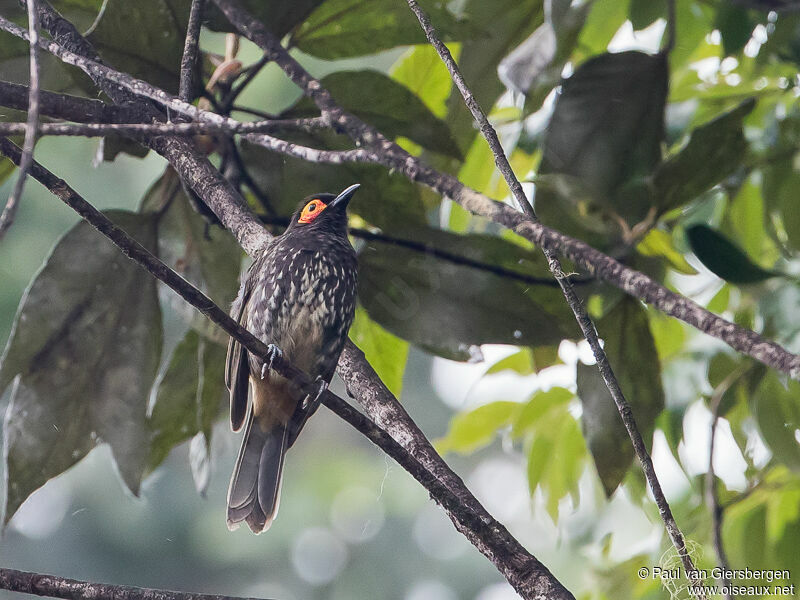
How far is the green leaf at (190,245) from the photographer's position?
8.34 feet

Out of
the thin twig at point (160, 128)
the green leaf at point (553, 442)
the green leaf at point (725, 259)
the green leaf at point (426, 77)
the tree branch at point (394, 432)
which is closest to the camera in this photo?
the thin twig at point (160, 128)

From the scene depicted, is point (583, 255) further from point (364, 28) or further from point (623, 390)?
point (364, 28)

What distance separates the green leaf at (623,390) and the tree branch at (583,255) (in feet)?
3.89

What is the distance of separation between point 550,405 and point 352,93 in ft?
3.53

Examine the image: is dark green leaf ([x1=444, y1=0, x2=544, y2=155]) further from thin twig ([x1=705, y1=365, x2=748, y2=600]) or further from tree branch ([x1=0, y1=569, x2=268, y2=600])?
tree branch ([x1=0, y1=569, x2=268, y2=600])

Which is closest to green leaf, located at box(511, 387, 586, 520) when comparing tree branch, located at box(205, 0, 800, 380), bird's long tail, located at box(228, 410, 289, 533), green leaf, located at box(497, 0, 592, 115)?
bird's long tail, located at box(228, 410, 289, 533)

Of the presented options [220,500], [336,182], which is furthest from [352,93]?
[220,500]

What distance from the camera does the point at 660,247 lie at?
2.58m

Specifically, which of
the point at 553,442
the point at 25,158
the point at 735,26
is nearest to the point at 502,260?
the point at 553,442

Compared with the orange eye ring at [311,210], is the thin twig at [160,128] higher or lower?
lower

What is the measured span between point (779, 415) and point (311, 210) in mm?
1483

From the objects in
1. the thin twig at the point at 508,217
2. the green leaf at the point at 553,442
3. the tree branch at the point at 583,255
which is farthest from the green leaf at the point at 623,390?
the tree branch at the point at 583,255

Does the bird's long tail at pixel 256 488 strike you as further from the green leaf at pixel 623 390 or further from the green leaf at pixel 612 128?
the green leaf at pixel 612 128

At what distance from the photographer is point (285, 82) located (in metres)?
9.51
